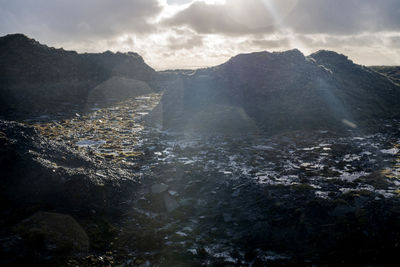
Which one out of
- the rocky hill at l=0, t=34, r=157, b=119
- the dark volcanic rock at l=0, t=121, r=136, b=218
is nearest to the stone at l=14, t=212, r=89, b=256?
the dark volcanic rock at l=0, t=121, r=136, b=218

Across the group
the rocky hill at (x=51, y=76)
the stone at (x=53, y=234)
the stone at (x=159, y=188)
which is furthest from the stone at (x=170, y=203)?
the rocky hill at (x=51, y=76)

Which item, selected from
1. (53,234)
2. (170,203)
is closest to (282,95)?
(170,203)

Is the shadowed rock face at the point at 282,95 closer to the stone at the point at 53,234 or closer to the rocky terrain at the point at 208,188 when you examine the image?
the rocky terrain at the point at 208,188

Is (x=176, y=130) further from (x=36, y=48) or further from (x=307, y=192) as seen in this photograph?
(x=36, y=48)

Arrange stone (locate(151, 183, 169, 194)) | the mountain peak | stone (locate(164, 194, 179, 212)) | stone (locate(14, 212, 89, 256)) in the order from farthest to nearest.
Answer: the mountain peak < stone (locate(151, 183, 169, 194)) < stone (locate(164, 194, 179, 212)) < stone (locate(14, 212, 89, 256))

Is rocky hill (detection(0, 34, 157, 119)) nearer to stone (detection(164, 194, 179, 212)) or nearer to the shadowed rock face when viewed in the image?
the shadowed rock face
